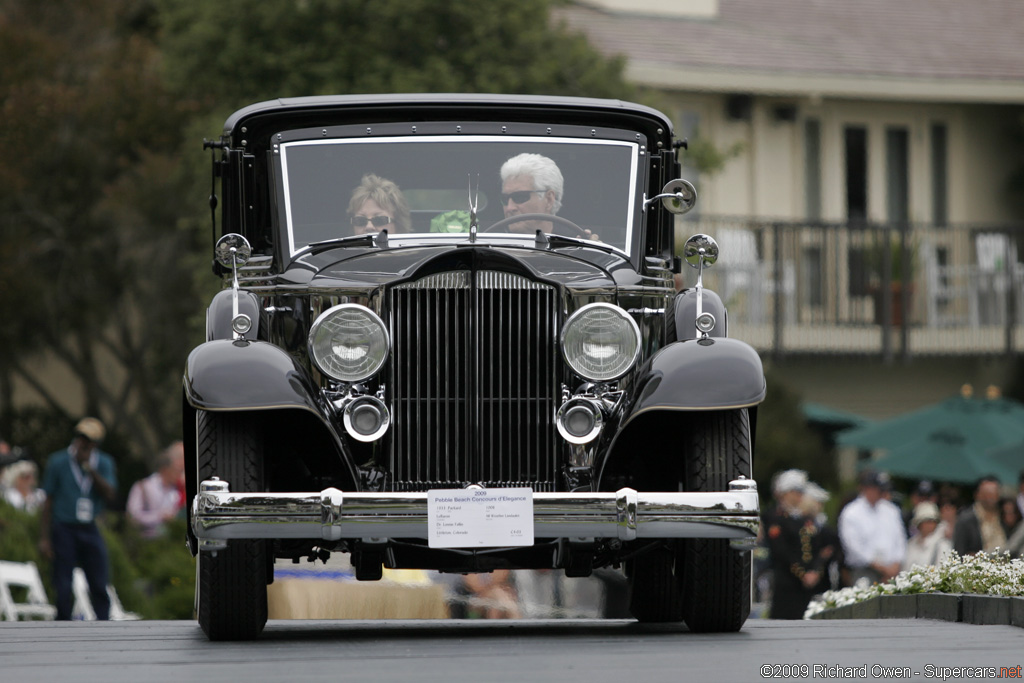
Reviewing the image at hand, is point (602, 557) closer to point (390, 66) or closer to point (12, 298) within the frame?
point (390, 66)

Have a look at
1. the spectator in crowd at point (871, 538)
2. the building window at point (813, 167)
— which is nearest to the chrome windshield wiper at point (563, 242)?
the spectator in crowd at point (871, 538)

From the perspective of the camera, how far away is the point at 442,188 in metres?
8.05

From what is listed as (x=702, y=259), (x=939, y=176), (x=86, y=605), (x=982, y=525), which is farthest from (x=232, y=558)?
Answer: (x=939, y=176)

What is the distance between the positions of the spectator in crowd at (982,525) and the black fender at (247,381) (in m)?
8.01

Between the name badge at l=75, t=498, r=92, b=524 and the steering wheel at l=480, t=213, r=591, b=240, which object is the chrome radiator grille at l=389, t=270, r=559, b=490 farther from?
the name badge at l=75, t=498, r=92, b=524

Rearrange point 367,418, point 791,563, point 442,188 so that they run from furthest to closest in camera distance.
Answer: point 791,563
point 442,188
point 367,418

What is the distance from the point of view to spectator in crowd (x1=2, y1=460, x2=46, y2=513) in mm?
16675

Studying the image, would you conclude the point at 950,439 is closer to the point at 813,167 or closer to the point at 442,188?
the point at 813,167

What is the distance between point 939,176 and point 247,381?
22.2 metres

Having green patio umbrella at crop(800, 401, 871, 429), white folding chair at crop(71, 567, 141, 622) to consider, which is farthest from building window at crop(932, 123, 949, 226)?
white folding chair at crop(71, 567, 141, 622)

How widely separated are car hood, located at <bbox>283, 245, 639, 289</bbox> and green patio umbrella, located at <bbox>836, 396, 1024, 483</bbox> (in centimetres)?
1109

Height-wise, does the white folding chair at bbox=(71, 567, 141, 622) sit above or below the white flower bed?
below

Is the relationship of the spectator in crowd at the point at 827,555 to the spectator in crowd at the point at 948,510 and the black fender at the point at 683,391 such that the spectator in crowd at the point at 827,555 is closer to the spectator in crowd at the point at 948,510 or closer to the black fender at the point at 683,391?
the spectator in crowd at the point at 948,510

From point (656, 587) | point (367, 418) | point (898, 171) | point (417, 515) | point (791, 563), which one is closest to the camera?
point (417, 515)
